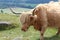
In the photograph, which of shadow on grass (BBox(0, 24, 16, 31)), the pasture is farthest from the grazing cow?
shadow on grass (BBox(0, 24, 16, 31))

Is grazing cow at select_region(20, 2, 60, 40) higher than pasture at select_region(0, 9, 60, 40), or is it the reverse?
grazing cow at select_region(20, 2, 60, 40)

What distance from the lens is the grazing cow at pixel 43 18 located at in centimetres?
763

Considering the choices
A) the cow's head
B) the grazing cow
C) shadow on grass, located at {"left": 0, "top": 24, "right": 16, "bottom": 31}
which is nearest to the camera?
the cow's head

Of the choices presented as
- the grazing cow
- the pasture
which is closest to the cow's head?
the grazing cow

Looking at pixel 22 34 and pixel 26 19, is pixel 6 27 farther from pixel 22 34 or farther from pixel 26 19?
pixel 26 19

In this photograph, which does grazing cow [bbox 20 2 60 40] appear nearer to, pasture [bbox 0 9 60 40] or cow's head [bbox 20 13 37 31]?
cow's head [bbox 20 13 37 31]

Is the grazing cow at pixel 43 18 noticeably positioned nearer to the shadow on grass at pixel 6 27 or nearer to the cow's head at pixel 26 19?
the cow's head at pixel 26 19

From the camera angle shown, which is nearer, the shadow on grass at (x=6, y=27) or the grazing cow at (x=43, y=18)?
the grazing cow at (x=43, y=18)

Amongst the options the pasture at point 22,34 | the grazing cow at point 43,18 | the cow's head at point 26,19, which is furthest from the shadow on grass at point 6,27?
the cow's head at point 26,19

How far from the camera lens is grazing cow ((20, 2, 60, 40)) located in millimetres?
7633

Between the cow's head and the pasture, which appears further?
the pasture

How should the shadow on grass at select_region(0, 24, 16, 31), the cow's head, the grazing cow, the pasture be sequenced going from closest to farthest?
the cow's head
the grazing cow
the pasture
the shadow on grass at select_region(0, 24, 16, 31)

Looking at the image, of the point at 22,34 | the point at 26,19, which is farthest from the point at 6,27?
the point at 26,19

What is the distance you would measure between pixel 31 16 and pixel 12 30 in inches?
92.6
